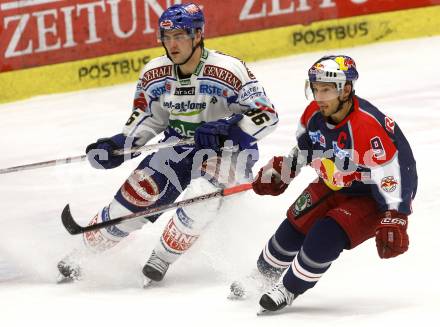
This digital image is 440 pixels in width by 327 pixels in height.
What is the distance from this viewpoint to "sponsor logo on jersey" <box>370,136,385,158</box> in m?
5.16

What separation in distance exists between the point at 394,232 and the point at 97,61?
23.1 ft

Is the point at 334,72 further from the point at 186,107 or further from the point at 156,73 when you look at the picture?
the point at 156,73

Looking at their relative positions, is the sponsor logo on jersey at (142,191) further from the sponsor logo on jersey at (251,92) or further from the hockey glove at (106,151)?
the sponsor logo on jersey at (251,92)

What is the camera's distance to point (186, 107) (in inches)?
253

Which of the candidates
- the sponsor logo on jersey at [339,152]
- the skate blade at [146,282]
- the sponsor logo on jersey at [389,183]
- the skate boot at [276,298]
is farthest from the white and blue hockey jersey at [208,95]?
the sponsor logo on jersey at [389,183]

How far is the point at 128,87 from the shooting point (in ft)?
38.3

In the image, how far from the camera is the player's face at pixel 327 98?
206 inches

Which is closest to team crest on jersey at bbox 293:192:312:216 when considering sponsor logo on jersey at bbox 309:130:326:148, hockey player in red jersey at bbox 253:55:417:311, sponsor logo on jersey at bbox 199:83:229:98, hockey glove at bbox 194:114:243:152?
hockey player in red jersey at bbox 253:55:417:311

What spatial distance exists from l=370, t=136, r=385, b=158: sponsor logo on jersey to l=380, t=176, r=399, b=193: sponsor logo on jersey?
11 cm

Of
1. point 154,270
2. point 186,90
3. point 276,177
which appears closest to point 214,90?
point 186,90

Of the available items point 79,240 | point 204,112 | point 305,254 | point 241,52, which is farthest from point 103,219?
point 241,52

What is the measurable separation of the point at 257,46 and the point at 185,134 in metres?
5.89

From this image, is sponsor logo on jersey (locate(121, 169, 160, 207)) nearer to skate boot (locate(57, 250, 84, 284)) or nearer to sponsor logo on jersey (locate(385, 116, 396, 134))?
skate boot (locate(57, 250, 84, 284))

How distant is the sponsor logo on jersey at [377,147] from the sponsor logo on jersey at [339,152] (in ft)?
0.49
